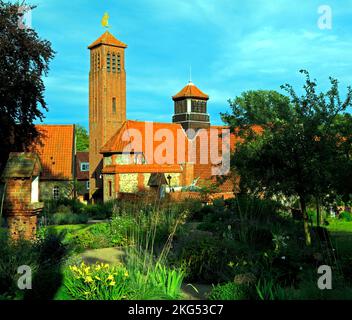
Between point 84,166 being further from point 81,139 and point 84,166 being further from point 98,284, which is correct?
point 98,284

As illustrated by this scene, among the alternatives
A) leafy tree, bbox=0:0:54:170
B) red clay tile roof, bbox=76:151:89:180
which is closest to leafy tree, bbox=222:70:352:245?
leafy tree, bbox=0:0:54:170

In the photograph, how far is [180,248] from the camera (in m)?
9.70

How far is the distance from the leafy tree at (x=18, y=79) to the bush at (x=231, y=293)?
19.2 meters

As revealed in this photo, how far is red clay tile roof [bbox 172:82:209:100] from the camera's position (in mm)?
57750

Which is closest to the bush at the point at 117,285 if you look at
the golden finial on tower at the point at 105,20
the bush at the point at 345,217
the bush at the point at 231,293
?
the bush at the point at 231,293

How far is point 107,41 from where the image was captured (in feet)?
181

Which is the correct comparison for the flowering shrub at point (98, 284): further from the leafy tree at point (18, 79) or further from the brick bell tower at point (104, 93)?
the brick bell tower at point (104, 93)

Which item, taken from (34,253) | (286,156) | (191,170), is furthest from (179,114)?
(34,253)

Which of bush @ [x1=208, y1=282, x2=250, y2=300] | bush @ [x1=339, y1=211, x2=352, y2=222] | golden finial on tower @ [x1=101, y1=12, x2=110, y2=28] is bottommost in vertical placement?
bush @ [x1=339, y1=211, x2=352, y2=222]

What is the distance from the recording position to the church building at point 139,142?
37.2m

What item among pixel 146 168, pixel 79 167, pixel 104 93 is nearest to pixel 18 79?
pixel 146 168

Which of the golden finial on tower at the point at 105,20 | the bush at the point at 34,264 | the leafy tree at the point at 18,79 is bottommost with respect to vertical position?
the bush at the point at 34,264

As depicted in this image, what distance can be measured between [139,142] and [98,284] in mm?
37524

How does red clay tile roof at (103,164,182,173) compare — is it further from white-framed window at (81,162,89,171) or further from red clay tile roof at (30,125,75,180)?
white-framed window at (81,162,89,171)
